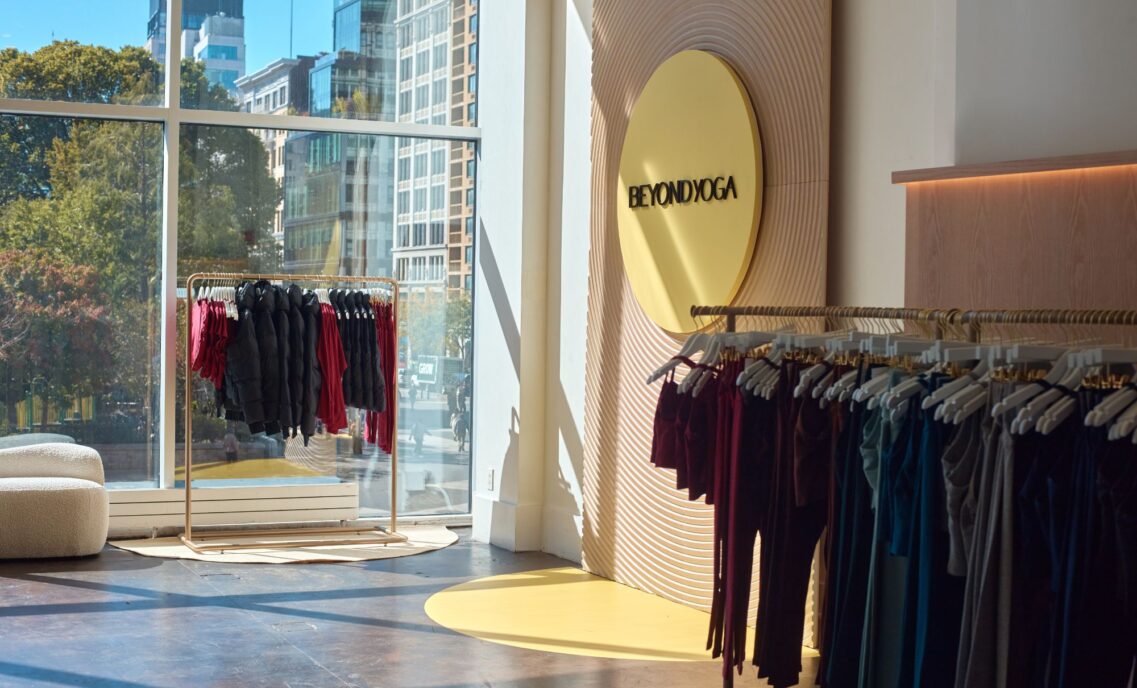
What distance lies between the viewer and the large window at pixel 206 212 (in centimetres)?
782

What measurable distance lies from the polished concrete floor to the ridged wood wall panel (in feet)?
2.96

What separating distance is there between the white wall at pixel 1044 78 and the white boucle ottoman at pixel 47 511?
5.03m

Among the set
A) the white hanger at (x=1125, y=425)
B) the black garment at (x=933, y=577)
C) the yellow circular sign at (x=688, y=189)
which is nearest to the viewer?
the white hanger at (x=1125, y=425)

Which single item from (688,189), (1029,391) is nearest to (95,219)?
(688,189)

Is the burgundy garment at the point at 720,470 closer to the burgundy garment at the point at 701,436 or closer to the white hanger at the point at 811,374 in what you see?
the burgundy garment at the point at 701,436

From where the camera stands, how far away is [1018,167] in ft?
14.0

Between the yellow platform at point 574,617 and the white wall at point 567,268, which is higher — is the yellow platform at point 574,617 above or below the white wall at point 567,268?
below

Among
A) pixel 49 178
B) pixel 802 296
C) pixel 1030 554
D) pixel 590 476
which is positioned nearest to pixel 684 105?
pixel 802 296

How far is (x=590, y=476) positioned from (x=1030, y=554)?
3915mm

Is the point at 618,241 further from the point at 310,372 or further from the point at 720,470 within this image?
the point at 720,470

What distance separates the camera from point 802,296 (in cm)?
553

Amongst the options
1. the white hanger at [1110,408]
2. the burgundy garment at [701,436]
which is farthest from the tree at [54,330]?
the white hanger at [1110,408]

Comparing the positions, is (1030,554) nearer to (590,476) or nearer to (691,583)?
(691,583)

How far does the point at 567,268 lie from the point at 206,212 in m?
2.34
